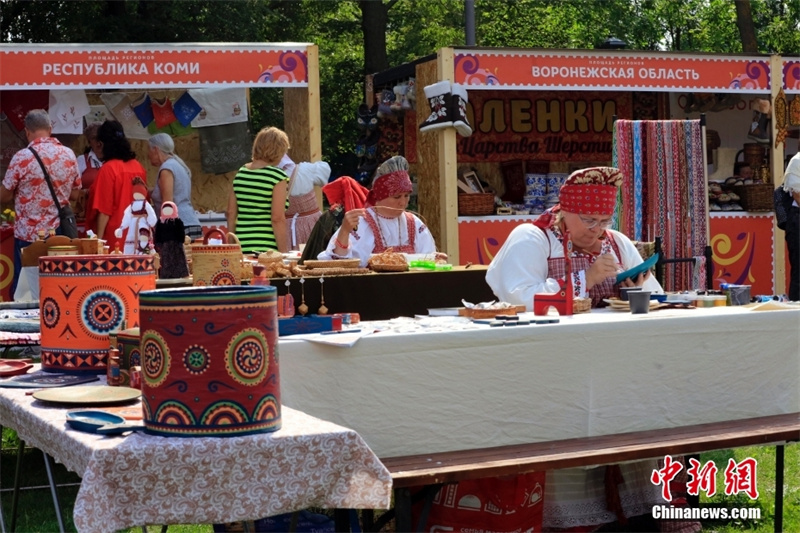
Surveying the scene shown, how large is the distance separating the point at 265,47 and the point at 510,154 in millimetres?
4066

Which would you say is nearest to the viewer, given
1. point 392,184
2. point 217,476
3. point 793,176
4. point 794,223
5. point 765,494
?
point 217,476

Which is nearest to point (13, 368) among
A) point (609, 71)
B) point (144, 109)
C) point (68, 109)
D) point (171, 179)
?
point (171, 179)

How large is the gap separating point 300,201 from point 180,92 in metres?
3.07

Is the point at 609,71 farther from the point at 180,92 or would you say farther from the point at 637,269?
the point at 637,269

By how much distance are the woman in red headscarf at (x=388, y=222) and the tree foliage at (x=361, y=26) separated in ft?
34.8

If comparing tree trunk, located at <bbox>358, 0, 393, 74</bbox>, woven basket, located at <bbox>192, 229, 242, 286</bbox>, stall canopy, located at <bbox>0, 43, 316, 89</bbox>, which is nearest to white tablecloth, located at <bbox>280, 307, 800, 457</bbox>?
woven basket, located at <bbox>192, 229, 242, 286</bbox>

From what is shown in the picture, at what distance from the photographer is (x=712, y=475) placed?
15.4 feet

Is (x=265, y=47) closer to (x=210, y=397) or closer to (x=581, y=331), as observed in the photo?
(x=581, y=331)

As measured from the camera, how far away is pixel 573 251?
4793mm

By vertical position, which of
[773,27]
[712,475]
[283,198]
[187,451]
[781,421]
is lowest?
[712,475]

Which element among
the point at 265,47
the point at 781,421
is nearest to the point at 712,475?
the point at 781,421

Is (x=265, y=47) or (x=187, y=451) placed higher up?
(x=265, y=47)

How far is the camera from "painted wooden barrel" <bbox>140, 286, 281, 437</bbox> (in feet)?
8.30

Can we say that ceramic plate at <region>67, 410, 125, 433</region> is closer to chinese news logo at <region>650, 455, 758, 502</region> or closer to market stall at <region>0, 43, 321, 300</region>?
chinese news logo at <region>650, 455, 758, 502</region>
